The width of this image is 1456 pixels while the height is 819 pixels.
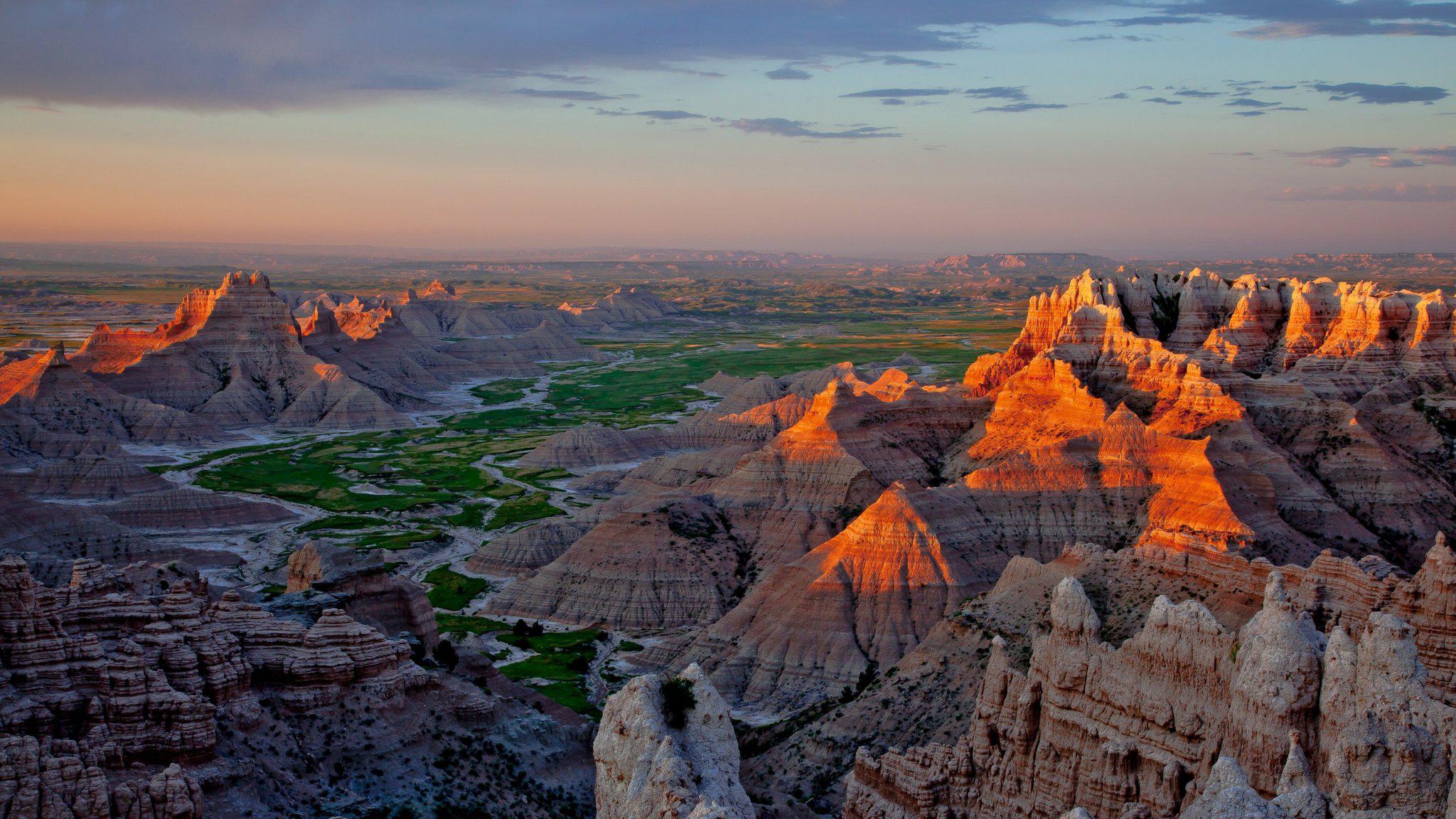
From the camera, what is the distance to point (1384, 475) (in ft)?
229

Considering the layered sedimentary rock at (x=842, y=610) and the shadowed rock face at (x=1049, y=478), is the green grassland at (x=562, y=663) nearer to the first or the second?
the shadowed rock face at (x=1049, y=478)

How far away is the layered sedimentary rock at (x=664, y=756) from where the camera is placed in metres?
22.4

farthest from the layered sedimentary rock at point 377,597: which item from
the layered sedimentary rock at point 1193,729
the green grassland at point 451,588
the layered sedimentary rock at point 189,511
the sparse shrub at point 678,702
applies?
the layered sedimentary rock at point 189,511

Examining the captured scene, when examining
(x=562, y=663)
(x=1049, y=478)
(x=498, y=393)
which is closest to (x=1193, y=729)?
(x=562, y=663)

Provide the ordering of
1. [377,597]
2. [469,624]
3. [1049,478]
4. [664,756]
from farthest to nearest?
1. [469,624]
2. [1049,478]
3. [377,597]
4. [664,756]

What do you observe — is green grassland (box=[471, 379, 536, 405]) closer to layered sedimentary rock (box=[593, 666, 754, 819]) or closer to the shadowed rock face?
the shadowed rock face

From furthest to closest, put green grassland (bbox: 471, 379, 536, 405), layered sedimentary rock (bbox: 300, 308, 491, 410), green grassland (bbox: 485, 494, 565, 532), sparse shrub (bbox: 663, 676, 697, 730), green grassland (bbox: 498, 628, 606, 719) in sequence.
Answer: green grassland (bbox: 471, 379, 536, 405), layered sedimentary rock (bbox: 300, 308, 491, 410), green grassland (bbox: 485, 494, 565, 532), green grassland (bbox: 498, 628, 606, 719), sparse shrub (bbox: 663, 676, 697, 730)

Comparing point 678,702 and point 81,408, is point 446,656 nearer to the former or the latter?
point 678,702

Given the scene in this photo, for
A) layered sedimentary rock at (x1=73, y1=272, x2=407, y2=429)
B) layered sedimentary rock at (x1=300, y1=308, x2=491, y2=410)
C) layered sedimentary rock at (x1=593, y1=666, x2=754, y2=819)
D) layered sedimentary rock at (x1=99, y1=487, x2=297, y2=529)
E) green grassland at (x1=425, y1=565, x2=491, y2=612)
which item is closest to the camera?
layered sedimentary rock at (x1=593, y1=666, x2=754, y2=819)

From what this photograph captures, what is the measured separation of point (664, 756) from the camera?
2317 cm

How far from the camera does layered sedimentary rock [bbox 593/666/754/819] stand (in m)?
22.4

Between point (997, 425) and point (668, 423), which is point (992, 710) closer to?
point (997, 425)

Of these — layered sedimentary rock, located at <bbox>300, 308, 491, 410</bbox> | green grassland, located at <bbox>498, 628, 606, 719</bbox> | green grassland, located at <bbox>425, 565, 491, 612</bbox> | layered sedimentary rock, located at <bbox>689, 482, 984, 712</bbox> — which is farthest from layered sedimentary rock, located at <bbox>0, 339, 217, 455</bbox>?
layered sedimentary rock, located at <bbox>689, 482, 984, 712</bbox>

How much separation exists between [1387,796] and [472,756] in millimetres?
23978
